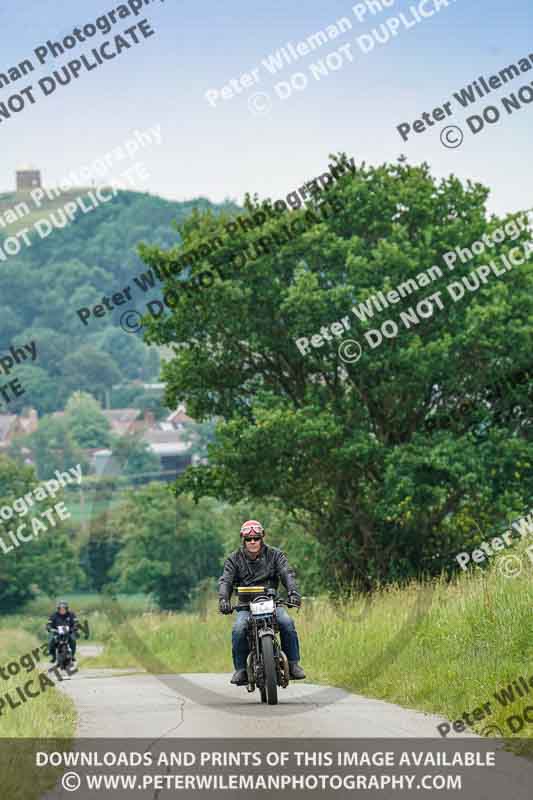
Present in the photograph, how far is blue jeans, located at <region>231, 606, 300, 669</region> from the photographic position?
1383 cm

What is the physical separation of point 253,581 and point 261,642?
24.1 inches

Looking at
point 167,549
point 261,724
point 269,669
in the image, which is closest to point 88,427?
point 167,549

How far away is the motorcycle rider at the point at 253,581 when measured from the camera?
543 inches

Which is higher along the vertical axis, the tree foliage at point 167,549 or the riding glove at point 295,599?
the riding glove at point 295,599

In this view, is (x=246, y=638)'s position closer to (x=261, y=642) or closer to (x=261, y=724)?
(x=261, y=642)

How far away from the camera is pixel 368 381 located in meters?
35.9

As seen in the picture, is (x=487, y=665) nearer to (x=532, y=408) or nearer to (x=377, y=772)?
(x=377, y=772)

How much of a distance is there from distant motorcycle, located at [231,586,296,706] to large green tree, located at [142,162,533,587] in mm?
19975

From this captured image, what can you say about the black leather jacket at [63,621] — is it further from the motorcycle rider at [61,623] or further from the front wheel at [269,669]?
the front wheel at [269,669]

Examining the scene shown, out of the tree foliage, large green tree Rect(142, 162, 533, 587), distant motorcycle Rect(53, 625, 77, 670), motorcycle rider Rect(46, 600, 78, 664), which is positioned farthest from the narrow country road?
the tree foliage

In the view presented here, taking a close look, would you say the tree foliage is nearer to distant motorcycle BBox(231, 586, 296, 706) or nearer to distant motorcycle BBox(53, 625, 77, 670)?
distant motorcycle BBox(53, 625, 77, 670)

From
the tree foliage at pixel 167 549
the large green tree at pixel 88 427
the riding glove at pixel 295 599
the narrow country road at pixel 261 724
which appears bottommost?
the tree foliage at pixel 167 549

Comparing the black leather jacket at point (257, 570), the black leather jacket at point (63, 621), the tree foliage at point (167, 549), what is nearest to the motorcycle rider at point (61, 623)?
the black leather jacket at point (63, 621)

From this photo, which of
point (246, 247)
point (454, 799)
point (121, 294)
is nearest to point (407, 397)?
point (246, 247)
